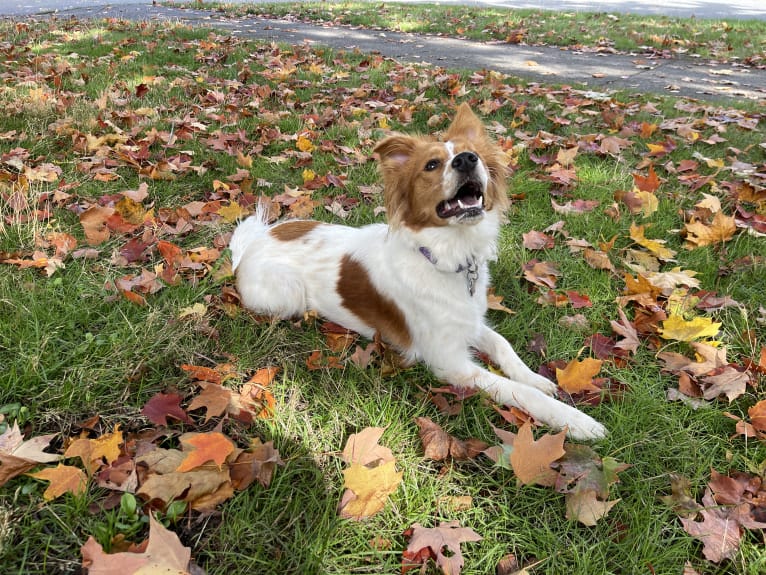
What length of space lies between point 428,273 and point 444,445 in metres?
0.95

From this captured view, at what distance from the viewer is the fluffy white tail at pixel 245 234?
10.9 ft

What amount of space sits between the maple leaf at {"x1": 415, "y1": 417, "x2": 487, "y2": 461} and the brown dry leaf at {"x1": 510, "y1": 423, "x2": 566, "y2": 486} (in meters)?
0.19

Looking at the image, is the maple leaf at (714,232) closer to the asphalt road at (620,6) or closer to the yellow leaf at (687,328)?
the yellow leaf at (687,328)

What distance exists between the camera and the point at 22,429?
2016mm

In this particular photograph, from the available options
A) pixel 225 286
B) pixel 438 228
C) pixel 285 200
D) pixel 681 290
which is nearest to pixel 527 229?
pixel 681 290

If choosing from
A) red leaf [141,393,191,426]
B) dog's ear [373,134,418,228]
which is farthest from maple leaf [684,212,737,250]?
red leaf [141,393,191,426]

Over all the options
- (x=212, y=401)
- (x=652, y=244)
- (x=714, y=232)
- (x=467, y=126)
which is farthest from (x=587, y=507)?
(x=714, y=232)

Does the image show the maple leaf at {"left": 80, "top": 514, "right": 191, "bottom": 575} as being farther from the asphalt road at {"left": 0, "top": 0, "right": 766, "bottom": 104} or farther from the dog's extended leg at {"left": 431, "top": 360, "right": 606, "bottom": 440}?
the asphalt road at {"left": 0, "top": 0, "right": 766, "bottom": 104}

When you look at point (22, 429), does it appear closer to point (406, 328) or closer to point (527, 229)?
point (406, 328)

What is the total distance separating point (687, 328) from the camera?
2.62m

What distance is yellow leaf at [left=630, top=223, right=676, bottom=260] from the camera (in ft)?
11.1

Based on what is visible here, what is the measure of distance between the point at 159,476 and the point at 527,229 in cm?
298

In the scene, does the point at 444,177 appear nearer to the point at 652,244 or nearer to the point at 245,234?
the point at 245,234

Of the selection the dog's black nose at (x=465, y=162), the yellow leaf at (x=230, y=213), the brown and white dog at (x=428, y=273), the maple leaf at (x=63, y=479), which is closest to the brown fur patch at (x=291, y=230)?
the brown and white dog at (x=428, y=273)
